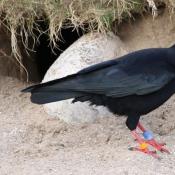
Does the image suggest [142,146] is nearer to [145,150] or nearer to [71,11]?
[145,150]

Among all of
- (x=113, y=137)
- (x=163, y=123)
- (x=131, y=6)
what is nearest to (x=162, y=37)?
(x=131, y=6)

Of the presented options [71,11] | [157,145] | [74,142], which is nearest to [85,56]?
[71,11]

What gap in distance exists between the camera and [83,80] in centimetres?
357

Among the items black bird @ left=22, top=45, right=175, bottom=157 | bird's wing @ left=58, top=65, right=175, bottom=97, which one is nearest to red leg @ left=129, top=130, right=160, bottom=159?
black bird @ left=22, top=45, right=175, bottom=157

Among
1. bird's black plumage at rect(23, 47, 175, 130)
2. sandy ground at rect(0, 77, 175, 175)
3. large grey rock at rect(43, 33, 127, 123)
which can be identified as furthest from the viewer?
large grey rock at rect(43, 33, 127, 123)

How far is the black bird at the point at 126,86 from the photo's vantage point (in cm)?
354

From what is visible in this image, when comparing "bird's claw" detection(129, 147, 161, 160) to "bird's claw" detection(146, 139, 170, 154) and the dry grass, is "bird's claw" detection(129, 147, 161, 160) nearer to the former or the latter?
"bird's claw" detection(146, 139, 170, 154)

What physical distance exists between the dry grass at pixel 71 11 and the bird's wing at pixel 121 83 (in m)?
0.78

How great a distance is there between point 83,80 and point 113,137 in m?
0.54

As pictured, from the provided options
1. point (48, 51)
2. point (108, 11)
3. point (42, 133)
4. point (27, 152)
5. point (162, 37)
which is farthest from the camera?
point (48, 51)

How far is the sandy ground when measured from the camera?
3.35 metres

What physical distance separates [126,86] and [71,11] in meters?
0.97

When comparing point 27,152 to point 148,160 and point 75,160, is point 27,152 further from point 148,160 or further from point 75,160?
point 148,160

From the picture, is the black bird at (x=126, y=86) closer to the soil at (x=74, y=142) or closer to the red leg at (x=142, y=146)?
the red leg at (x=142, y=146)
